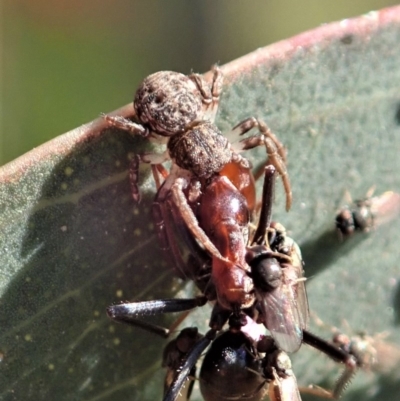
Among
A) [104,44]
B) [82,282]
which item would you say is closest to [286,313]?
[82,282]

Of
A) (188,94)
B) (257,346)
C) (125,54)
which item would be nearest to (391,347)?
(257,346)

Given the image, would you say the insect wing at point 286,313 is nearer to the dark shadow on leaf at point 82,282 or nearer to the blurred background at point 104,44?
the dark shadow on leaf at point 82,282

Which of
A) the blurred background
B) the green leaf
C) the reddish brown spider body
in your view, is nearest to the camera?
the green leaf

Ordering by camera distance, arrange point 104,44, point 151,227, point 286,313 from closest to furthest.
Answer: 1. point 286,313
2. point 151,227
3. point 104,44

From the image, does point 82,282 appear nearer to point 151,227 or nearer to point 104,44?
point 151,227

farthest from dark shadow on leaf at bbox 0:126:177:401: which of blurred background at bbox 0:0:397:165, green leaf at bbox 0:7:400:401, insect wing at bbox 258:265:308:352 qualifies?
blurred background at bbox 0:0:397:165

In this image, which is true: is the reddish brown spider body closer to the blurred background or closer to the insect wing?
the insect wing
